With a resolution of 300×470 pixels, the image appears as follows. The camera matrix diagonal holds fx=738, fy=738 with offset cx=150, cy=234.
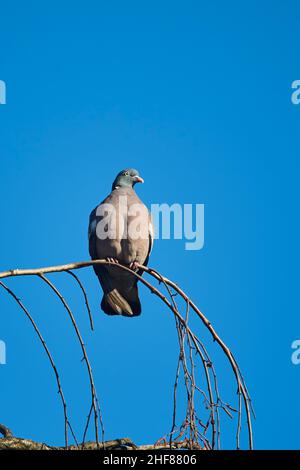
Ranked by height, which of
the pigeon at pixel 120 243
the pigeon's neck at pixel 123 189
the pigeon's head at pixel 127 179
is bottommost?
the pigeon at pixel 120 243

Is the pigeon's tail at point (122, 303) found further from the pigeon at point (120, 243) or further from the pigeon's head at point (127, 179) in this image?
the pigeon's head at point (127, 179)

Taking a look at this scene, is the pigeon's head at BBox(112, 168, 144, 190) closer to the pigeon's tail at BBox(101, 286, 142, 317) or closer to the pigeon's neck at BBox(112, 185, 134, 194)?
the pigeon's neck at BBox(112, 185, 134, 194)

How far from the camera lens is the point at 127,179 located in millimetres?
6832

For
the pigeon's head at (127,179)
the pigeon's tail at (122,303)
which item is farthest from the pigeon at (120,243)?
the pigeon's head at (127,179)

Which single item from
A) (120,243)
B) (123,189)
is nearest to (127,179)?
(123,189)

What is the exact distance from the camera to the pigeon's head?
6801 mm

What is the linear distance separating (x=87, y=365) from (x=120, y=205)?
287cm

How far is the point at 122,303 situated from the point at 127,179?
1.21 metres

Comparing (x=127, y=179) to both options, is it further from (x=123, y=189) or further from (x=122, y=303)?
(x=122, y=303)

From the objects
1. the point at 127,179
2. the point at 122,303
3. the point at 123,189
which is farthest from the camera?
the point at 127,179

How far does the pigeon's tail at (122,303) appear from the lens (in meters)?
6.32

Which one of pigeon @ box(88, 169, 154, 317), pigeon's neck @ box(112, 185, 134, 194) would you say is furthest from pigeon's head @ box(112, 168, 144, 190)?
pigeon @ box(88, 169, 154, 317)
